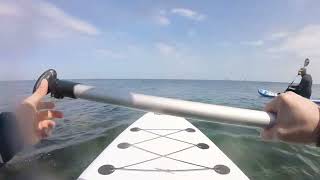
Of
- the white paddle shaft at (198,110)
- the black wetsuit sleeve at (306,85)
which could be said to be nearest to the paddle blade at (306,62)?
the black wetsuit sleeve at (306,85)

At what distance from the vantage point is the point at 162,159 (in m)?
5.09

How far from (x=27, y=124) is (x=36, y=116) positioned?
0.24 feet

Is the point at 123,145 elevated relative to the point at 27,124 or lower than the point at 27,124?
lower

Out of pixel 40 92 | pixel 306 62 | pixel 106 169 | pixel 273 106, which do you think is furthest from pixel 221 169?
pixel 306 62

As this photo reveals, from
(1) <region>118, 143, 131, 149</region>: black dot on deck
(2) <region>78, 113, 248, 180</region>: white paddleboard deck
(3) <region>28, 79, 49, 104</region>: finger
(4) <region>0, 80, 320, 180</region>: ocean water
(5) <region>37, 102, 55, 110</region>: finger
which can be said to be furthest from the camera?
(4) <region>0, 80, 320, 180</region>: ocean water

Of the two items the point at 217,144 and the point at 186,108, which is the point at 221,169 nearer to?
the point at 186,108

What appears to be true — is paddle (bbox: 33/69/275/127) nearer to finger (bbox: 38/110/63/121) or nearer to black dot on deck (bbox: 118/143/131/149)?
finger (bbox: 38/110/63/121)

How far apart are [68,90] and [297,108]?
1.27m

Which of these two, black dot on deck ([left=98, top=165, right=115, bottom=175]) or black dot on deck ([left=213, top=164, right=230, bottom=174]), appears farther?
black dot on deck ([left=213, top=164, right=230, bottom=174])

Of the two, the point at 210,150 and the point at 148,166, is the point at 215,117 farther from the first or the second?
the point at 210,150

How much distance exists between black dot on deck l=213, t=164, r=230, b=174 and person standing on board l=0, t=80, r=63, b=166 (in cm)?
353

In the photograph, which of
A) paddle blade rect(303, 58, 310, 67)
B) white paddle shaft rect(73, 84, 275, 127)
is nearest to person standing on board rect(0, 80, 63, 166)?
white paddle shaft rect(73, 84, 275, 127)

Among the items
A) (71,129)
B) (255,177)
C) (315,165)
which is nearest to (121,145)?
(255,177)

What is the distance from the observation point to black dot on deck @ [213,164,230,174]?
4.59 metres
